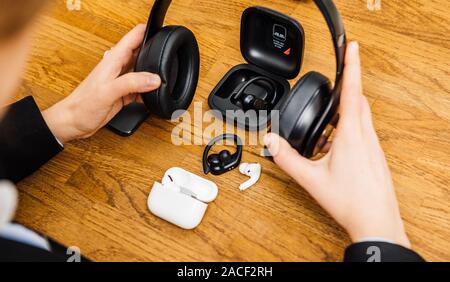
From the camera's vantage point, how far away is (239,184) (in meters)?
0.99

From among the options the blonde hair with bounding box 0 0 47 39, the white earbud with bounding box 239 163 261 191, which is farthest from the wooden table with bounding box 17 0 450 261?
the blonde hair with bounding box 0 0 47 39

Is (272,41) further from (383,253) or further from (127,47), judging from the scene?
(383,253)

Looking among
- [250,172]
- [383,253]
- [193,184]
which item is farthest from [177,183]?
[383,253]

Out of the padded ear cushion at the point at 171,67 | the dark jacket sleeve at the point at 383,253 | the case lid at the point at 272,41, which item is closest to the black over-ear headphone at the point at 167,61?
the padded ear cushion at the point at 171,67

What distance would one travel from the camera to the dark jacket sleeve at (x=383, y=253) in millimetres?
810

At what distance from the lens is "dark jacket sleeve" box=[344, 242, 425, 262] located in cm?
81

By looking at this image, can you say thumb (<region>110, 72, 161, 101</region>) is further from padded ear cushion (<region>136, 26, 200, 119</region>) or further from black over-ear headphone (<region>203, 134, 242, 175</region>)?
black over-ear headphone (<region>203, 134, 242, 175</region>)

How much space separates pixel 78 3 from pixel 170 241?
24.1 inches

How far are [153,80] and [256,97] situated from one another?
0.69 feet

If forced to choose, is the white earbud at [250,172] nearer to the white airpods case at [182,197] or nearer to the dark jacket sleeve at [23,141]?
the white airpods case at [182,197]

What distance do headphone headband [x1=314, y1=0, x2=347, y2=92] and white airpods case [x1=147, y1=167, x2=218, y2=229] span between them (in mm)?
278

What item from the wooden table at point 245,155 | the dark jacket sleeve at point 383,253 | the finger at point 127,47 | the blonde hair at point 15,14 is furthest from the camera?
the finger at point 127,47

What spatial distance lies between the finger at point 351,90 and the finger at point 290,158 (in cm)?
9

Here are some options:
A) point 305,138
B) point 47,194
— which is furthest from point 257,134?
point 47,194
